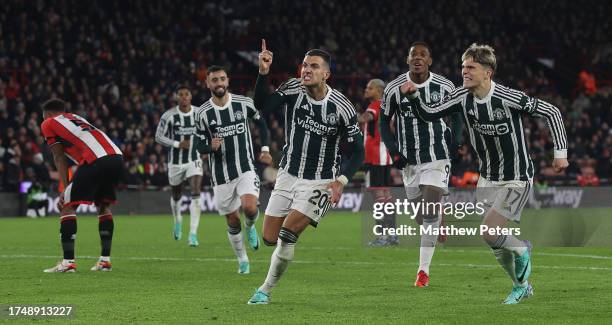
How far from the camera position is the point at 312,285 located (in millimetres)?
10312

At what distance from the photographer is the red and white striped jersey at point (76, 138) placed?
11.5 meters

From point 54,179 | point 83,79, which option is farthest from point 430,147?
point 83,79

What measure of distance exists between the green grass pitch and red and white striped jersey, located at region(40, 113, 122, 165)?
51.0 inches

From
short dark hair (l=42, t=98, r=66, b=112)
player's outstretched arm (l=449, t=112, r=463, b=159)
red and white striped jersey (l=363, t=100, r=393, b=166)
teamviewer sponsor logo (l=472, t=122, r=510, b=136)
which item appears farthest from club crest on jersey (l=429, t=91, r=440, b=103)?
red and white striped jersey (l=363, t=100, r=393, b=166)

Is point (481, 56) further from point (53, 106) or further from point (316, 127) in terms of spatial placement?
point (53, 106)

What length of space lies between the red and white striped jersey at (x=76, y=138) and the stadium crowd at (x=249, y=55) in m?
13.6

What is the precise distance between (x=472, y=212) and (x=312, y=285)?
274 inches

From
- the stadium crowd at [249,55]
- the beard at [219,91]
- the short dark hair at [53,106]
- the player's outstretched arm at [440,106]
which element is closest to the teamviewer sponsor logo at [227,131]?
the beard at [219,91]

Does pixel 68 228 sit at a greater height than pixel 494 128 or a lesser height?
lesser

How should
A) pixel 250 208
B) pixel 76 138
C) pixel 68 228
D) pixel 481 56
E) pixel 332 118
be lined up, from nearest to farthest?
1. pixel 481 56
2. pixel 332 118
3. pixel 76 138
4. pixel 68 228
5. pixel 250 208

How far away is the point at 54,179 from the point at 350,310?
59.9 feet

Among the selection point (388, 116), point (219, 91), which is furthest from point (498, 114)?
point (219, 91)

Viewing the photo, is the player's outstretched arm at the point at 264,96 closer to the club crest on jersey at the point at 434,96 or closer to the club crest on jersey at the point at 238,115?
the club crest on jersey at the point at 434,96

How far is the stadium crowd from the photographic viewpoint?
88.9 feet
